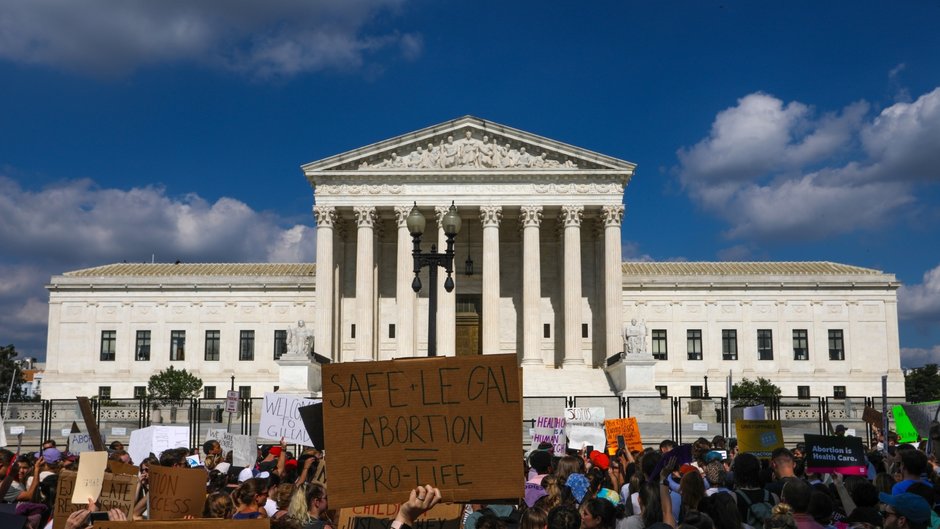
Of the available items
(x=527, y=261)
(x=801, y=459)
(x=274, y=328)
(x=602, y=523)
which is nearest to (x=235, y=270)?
(x=274, y=328)

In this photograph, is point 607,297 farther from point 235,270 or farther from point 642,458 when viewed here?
point 642,458

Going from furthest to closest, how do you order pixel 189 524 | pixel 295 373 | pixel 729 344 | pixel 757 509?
pixel 729 344, pixel 295 373, pixel 757 509, pixel 189 524

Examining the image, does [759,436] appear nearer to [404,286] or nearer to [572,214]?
[572,214]

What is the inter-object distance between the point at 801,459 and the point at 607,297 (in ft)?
130

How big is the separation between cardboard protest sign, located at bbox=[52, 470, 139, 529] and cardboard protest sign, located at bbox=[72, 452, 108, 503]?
0.20 feet

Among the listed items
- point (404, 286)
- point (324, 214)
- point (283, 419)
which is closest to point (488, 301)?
point (404, 286)

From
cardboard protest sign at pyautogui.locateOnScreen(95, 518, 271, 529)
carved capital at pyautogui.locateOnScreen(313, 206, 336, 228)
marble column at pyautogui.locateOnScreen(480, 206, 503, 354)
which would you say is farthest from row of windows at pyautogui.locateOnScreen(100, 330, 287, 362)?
cardboard protest sign at pyautogui.locateOnScreen(95, 518, 271, 529)

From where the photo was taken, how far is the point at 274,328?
6688 centimetres

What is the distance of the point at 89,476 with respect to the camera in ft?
30.8

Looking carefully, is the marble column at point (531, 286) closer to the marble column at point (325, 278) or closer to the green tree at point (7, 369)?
the marble column at point (325, 278)

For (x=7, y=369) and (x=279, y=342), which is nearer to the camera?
(x=279, y=342)

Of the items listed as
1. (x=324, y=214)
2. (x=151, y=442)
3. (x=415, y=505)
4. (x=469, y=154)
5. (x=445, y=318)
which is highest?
(x=469, y=154)

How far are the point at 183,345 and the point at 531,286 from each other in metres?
28.2

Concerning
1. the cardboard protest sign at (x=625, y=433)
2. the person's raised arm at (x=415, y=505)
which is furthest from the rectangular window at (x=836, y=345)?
the person's raised arm at (x=415, y=505)
